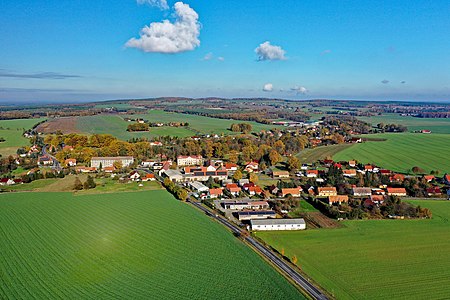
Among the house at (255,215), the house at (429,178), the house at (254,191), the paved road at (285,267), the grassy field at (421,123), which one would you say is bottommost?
the paved road at (285,267)

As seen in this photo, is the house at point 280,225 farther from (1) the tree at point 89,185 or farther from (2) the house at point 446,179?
(2) the house at point 446,179

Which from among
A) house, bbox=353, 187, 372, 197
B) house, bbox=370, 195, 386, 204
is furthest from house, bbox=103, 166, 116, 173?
house, bbox=370, 195, 386, 204

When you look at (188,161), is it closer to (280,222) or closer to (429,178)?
(280,222)

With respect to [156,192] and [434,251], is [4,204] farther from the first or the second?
[434,251]

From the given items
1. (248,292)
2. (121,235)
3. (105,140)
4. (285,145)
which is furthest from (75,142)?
(248,292)

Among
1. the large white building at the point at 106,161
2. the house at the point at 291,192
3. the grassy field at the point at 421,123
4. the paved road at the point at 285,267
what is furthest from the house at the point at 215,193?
the grassy field at the point at 421,123

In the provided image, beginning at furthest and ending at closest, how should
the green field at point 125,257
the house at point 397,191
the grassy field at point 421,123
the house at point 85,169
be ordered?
1. the grassy field at point 421,123
2. the house at point 85,169
3. the house at point 397,191
4. the green field at point 125,257

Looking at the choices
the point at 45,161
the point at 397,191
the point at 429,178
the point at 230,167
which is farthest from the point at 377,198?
the point at 45,161
